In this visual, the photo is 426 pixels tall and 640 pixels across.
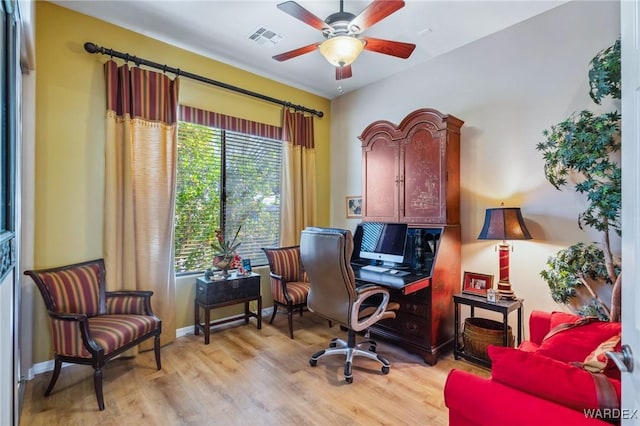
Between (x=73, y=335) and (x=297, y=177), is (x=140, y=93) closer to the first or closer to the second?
(x=297, y=177)

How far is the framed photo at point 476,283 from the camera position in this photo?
9.35 feet

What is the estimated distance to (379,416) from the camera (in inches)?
81.1

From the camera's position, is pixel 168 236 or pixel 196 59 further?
pixel 196 59

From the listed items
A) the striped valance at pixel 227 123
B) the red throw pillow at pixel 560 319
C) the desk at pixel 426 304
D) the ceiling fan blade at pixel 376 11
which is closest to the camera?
the ceiling fan blade at pixel 376 11

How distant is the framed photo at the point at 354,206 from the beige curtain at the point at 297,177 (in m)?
0.50

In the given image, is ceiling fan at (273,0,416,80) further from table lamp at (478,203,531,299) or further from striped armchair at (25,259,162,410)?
striped armchair at (25,259,162,410)

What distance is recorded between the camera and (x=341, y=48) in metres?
2.26

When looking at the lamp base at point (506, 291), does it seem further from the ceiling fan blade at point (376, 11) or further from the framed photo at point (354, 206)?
the ceiling fan blade at point (376, 11)

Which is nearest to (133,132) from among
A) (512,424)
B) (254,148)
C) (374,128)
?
(254,148)

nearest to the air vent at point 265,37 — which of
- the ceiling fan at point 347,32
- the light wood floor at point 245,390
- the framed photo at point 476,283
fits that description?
the ceiling fan at point 347,32

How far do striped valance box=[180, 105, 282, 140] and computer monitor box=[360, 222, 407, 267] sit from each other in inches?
68.5

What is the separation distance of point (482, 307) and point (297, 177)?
2677 millimetres

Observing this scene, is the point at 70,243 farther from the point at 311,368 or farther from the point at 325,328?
the point at 325,328

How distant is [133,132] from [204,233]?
1.26 meters
